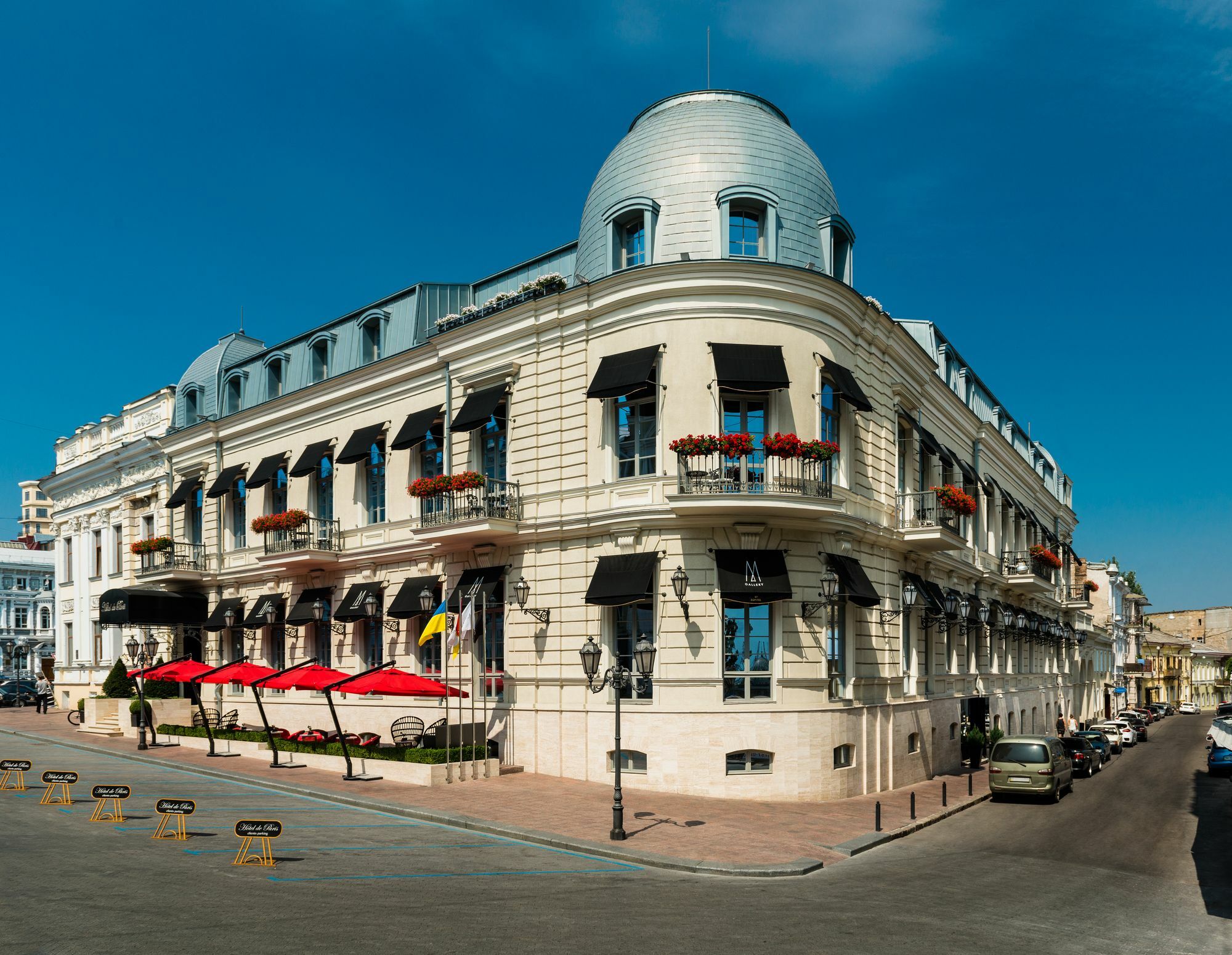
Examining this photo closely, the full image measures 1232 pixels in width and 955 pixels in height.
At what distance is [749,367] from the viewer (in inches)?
986

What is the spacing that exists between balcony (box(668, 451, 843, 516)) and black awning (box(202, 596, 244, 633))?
21.9 m

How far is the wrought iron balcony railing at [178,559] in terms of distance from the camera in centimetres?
4194

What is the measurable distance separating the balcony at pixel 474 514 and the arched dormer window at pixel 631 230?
276 inches

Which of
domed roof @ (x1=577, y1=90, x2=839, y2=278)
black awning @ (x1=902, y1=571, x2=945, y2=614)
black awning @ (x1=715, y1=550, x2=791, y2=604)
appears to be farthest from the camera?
black awning @ (x1=902, y1=571, x2=945, y2=614)

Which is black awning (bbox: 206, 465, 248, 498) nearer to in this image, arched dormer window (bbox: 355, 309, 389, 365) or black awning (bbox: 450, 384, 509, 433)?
arched dormer window (bbox: 355, 309, 389, 365)

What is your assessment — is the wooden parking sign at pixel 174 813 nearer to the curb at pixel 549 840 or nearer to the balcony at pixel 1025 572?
the curb at pixel 549 840

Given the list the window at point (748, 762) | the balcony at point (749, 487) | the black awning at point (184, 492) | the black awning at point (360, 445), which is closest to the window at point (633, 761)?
the window at point (748, 762)

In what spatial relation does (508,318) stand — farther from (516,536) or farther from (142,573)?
(142,573)

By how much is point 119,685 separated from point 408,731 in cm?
1653

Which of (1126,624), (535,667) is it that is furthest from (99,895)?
(1126,624)

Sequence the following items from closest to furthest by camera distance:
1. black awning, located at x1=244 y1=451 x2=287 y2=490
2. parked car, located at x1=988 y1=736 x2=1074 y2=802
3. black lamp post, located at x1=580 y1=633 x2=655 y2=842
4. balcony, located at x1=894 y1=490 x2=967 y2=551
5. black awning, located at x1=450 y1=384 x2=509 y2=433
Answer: black lamp post, located at x1=580 y1=633 x2=655 y2=842 → parked car, located at x1=988 y1=736 x2=1074 y2=802 → black awning, located at x1=450 y1=384 x2=509 y2=433 → balcony, located at x1=894 y1=490 x2=967 y2=551 → black awning, located at x1=244 y1=451 x2=287 y2=490

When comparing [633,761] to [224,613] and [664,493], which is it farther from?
[224,613]

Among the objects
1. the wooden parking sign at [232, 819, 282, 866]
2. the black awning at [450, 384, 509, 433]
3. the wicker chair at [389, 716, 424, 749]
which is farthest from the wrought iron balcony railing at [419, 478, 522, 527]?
the wooden parking sign at [232, 819, 282, 866]

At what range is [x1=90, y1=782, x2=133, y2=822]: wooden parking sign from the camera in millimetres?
20062
